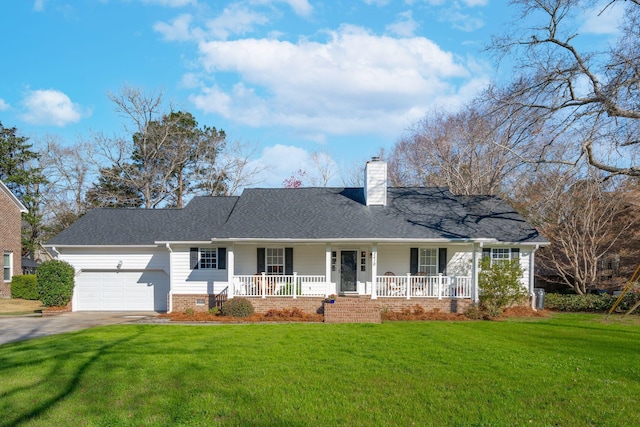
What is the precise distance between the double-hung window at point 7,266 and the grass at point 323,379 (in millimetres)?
18316

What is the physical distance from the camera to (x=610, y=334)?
1368 centimetres

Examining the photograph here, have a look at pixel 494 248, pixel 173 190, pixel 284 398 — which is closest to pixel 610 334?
pixel 494 248

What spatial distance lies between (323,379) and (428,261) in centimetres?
1268

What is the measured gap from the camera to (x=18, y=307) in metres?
23.3

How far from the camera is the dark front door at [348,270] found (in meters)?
20.2

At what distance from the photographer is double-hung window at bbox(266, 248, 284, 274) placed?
66.4 ft

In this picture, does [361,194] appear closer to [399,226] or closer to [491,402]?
[399,226]

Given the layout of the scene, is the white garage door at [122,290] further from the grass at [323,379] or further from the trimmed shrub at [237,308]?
the grass at [323,379]

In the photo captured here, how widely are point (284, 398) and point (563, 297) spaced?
17.6 meters

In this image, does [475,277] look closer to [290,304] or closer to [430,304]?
[430,304]

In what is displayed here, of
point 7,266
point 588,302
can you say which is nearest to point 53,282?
point 7,266

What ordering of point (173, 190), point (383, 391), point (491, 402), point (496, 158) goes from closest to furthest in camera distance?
point (491, 402) < point (383, 391) < point (496, 158) < point (173, 190)

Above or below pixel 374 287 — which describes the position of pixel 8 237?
above

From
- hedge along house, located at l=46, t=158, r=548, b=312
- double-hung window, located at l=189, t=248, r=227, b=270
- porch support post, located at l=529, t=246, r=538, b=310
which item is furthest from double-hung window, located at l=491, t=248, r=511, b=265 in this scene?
double-hung window, located at l=189, t=248, r=227, b=270
